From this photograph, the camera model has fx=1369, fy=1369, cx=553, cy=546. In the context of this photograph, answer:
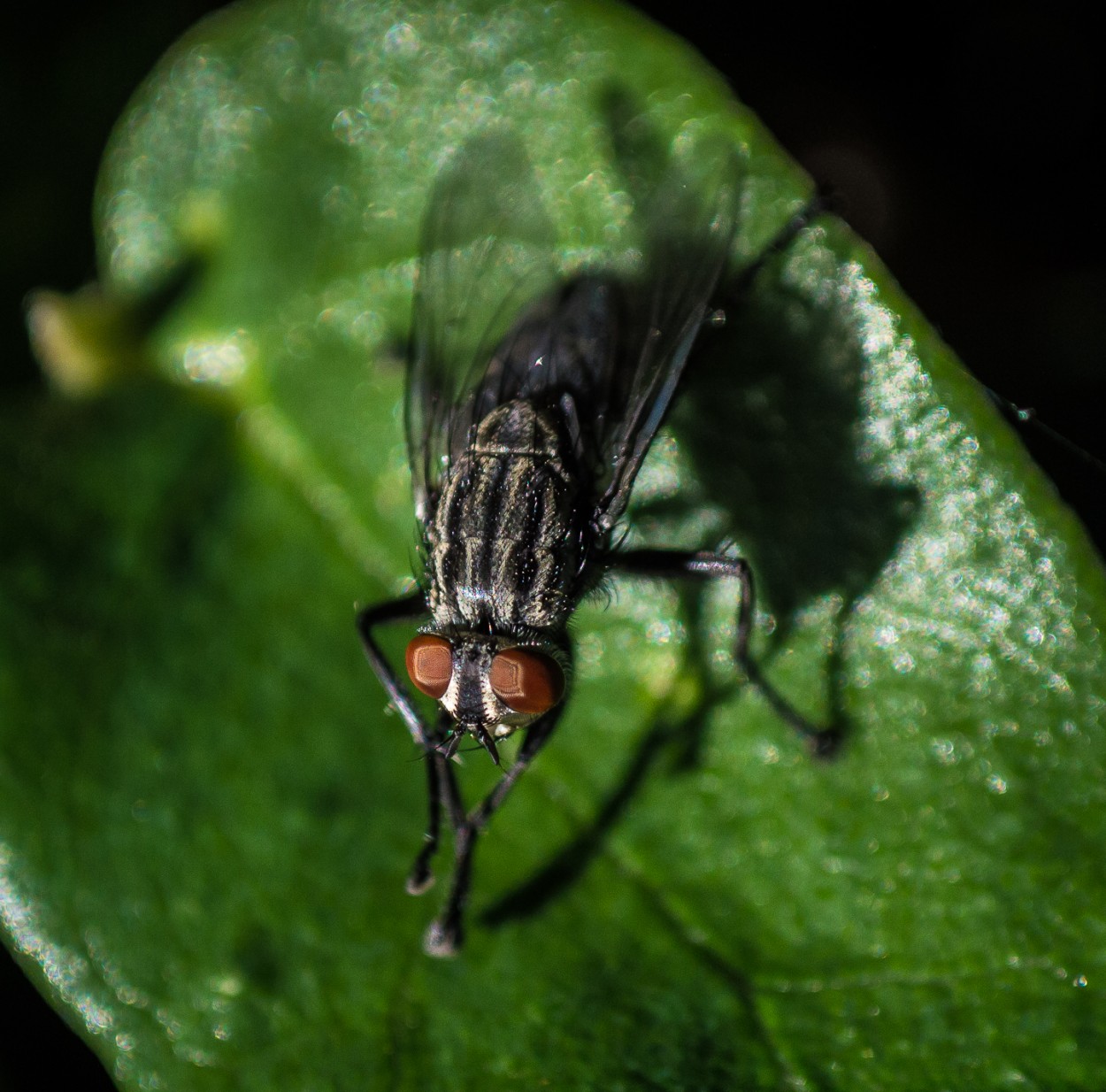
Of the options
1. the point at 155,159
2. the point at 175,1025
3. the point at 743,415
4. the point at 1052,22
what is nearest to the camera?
the point at 175,1025

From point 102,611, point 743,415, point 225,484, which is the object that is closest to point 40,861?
point 102,611

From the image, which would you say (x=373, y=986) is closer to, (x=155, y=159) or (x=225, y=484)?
(x=225, y=484)

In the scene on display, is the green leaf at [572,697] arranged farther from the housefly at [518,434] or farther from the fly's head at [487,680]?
the fly's head at [487,680]

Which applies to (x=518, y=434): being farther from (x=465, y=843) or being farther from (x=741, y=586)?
(x=465, y=843)

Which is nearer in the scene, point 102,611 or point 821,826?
point 821,826

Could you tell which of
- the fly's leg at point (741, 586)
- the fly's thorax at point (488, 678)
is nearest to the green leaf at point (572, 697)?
the fly's leg at point (741, 586)

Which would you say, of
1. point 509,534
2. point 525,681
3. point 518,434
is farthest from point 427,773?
point 518,434

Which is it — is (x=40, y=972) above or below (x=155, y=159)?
below
